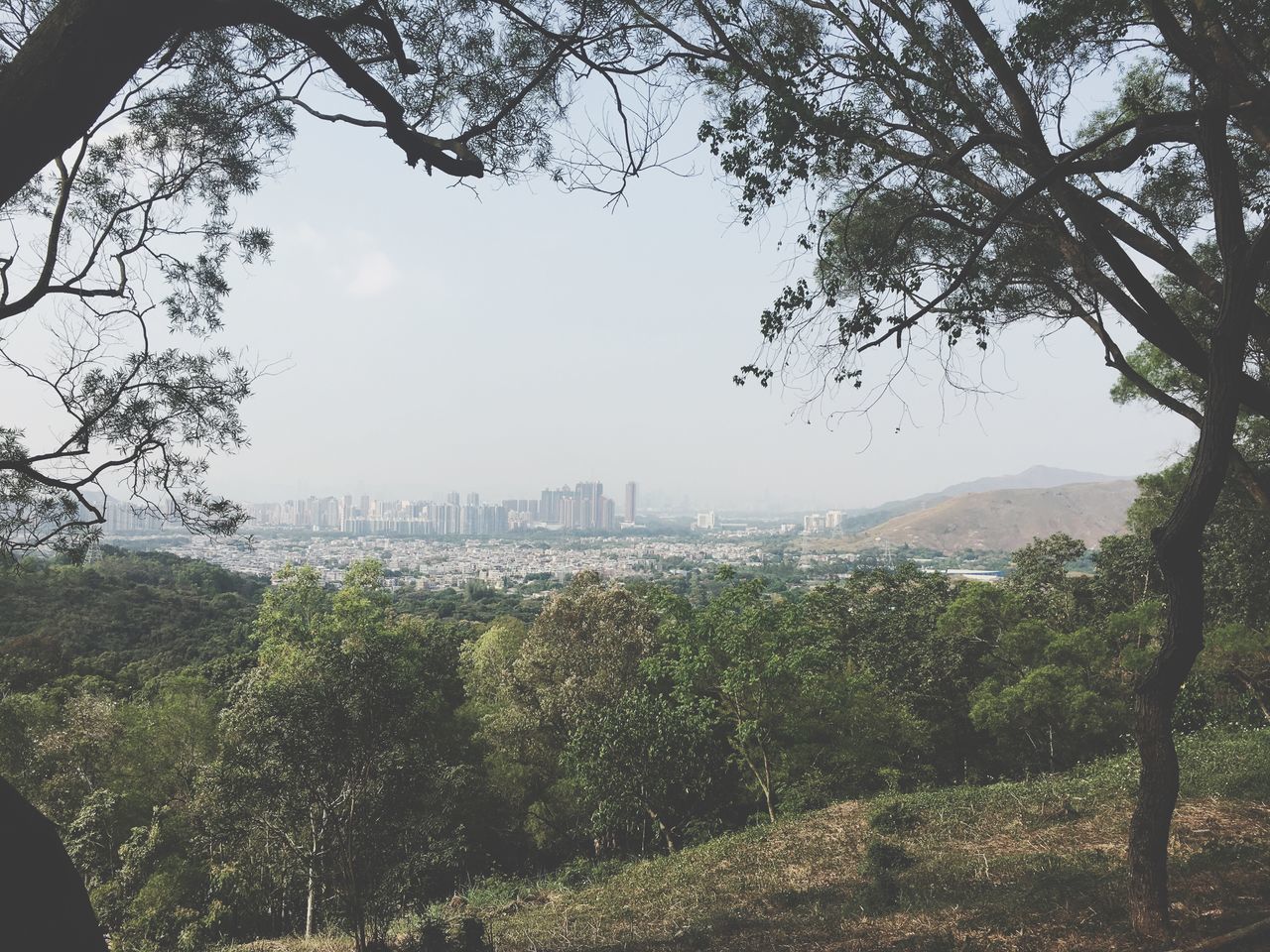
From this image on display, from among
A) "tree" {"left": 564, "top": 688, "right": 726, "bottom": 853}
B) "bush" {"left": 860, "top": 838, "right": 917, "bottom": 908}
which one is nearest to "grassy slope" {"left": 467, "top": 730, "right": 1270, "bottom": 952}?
"bush" {"left": 860, "top": 838, "right": 917, "bottom": 908}

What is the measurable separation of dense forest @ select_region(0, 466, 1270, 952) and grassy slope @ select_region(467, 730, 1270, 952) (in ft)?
6.17

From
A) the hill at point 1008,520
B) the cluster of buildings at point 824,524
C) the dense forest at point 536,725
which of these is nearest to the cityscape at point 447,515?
the cluster of buildings at point 824,524

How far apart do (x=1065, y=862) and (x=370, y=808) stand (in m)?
5.31

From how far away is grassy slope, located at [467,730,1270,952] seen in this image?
3.75 meters

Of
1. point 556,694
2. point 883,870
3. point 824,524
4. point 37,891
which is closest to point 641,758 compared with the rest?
point 556,694

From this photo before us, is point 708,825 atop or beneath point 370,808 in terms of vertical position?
beneath

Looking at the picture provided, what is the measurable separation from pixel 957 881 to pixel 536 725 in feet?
39.7

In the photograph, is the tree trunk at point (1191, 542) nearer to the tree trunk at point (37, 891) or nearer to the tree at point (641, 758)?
the tree trunk at point (37, 891)

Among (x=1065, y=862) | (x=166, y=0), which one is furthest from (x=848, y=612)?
(x=166, y=0)

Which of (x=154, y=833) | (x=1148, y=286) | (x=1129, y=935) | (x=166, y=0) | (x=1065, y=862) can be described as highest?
(x=166, y=0)

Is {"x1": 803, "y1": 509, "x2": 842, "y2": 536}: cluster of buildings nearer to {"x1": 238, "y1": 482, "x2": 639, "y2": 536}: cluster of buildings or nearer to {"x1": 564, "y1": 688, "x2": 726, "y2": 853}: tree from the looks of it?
{"x1": 238, "y1": 482, "x2": 639, "y2": 536}: cluster of buildings

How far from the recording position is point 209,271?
18.8ft

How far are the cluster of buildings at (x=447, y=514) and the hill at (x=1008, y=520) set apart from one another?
71446 millimetres

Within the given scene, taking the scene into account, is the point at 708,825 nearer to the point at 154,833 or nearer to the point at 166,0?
the point at 154,833
